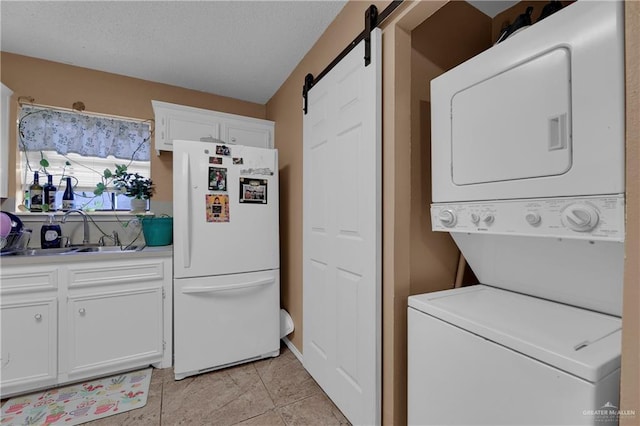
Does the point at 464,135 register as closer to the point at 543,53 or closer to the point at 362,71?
the point at 543,53

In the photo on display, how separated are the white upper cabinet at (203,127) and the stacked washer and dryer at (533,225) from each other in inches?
78.4

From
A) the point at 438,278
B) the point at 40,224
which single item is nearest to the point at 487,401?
the point at 438,278

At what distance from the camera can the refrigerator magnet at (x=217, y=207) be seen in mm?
2068

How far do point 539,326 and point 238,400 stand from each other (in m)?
1.75

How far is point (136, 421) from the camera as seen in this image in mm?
1607

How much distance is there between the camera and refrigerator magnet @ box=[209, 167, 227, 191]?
207 cm

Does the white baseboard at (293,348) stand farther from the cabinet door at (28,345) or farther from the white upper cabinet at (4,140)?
the white upper cabinet at (4,140)

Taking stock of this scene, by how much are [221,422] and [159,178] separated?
2195 millimetres

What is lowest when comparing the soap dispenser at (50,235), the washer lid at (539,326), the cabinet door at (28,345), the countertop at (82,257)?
the cabinet door at (28,345)

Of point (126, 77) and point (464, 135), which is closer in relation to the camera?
point (464, 135)

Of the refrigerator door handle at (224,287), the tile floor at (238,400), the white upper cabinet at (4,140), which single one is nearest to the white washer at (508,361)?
the tile floor at (238,400)

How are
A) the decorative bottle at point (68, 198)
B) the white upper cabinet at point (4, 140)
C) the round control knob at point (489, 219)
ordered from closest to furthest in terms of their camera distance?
the round control knob at point (489, 219)
the white upper cabinet at point (4, 140)
the decorative bottle at point (68, 198)

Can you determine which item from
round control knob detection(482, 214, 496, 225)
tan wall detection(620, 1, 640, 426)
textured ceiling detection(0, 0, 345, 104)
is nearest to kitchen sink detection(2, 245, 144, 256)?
textured ceiling detection(0, 0, 345, 104)

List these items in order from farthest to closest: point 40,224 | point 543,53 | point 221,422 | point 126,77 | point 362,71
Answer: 1. point 126,77
2. point 40,224
3. point 221,422
4. point 362,71
5. point 543,53
